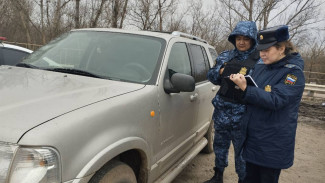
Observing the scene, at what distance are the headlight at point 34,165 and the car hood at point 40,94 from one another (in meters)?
0.09

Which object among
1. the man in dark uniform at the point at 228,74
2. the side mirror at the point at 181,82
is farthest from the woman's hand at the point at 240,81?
the man in dark uniform at the point at 228,74

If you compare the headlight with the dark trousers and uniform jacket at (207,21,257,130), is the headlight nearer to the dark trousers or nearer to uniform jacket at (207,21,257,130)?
the dark trousers

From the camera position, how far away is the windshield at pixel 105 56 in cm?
262

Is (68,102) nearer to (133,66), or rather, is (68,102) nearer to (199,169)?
(133,66)

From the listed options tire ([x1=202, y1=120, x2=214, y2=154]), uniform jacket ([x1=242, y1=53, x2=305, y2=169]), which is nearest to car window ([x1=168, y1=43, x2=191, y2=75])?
uniform jacket ([x1=242, y1=53, x2=305, y2=169])

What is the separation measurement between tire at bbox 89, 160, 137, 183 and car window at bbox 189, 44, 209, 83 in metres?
1.93

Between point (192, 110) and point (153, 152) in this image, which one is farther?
point (192, 110)

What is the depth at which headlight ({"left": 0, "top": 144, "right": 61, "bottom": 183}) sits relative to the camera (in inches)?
55.6

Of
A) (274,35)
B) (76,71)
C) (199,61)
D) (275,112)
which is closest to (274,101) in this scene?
(275,112)

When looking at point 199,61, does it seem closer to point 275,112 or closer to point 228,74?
point 228,74

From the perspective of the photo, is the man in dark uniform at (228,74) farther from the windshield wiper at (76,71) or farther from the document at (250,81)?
the windshield wiper at (76,71)

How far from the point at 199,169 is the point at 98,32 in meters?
2.57

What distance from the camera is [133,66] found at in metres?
2.70


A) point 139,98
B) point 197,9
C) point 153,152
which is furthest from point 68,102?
point 197,9
